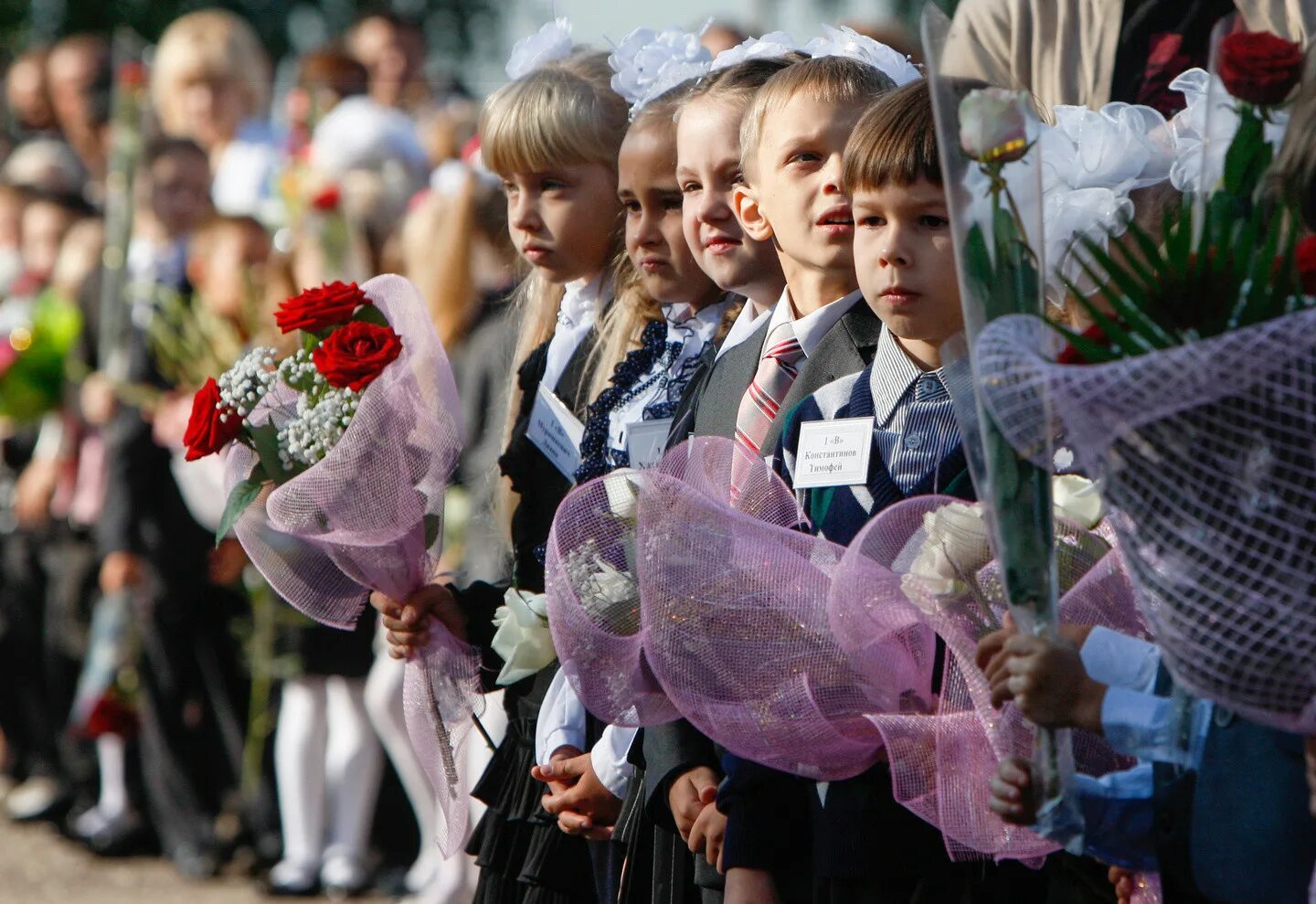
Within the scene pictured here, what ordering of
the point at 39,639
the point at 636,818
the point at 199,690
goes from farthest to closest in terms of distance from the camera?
1. the point at 39,639
2. the point at 199,690
3. the point at 636,818

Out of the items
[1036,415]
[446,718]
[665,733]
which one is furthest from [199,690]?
[1036,415]

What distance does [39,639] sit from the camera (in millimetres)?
8484

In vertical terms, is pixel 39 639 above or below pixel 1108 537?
below

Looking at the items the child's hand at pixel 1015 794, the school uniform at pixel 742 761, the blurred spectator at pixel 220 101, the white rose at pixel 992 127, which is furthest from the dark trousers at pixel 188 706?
the white rose at pixel 992 127

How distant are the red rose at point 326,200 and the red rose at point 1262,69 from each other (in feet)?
17.0

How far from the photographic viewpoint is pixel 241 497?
125 inches

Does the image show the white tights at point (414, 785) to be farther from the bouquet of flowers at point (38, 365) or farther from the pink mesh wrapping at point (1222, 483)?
the pink mesh wrapping at point (1222, 483)

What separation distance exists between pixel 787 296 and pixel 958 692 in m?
0.89

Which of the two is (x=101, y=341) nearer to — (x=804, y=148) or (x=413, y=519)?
(x=413, y=519)

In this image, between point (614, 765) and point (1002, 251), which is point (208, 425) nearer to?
point (614, 765)

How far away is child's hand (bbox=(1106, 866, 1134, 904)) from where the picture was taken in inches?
90.5

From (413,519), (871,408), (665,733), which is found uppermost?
(871,408)

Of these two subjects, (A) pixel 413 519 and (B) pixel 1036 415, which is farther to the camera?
(A) pixel 413 519

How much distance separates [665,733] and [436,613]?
63 centimetres
